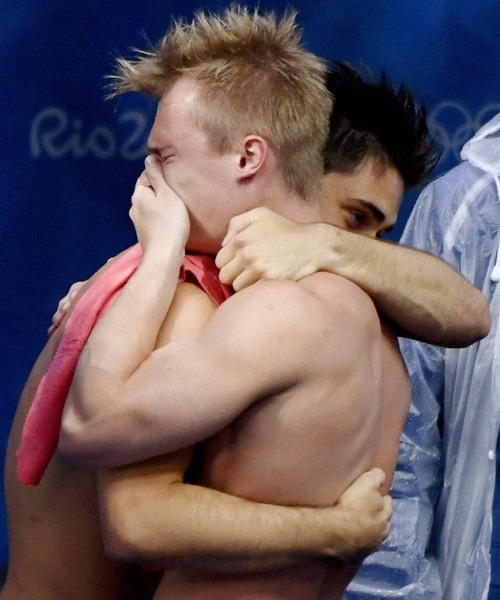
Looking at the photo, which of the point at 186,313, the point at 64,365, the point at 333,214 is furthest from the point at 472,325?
the point at 64,365

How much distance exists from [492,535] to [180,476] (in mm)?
1214

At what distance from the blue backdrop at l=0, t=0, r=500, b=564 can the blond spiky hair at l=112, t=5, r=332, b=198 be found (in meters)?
0.93

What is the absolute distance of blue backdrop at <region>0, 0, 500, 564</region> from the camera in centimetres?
206

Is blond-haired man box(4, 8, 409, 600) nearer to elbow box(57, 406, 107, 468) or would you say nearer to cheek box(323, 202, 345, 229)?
elbow box(57, 406, 107, 468)

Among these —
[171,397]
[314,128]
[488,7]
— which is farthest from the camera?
[488,7]

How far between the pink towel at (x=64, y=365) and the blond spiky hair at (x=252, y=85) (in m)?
0.16

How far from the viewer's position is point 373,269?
112 centimetres

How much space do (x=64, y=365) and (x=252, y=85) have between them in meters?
0.40

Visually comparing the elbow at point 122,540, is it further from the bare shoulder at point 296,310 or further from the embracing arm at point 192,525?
the bare shoulder at point 296,310

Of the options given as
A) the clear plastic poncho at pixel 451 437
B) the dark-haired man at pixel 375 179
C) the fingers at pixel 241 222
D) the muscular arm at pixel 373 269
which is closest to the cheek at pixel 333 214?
the dark-haired man at pixel 375 179

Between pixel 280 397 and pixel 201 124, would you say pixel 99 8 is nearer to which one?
pixel 201 124

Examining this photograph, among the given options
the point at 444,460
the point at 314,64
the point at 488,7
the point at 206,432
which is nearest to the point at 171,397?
the point at 206,432

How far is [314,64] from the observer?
1158mm

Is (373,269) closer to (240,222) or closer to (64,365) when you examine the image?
(240,222)
